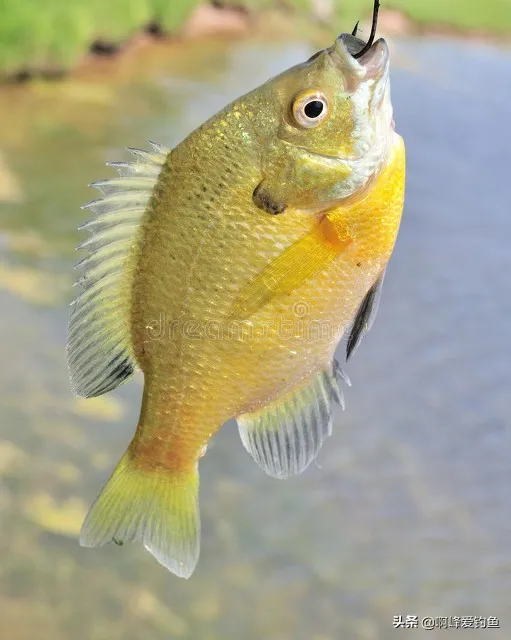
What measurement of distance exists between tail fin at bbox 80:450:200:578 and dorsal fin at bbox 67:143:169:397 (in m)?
0.23

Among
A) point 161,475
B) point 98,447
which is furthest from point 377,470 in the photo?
point 161,475

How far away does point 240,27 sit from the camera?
1880 centimetres

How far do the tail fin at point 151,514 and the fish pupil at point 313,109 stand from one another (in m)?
0.77

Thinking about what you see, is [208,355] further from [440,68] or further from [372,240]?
[440,68]

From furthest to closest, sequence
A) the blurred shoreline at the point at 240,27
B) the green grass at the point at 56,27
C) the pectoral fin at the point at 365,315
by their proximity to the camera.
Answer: the blurred shoreline at the point at 240,27 < the green grass at the point at 56,27 < the pectoral fin at the point at 365,315

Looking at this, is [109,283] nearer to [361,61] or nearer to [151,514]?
[151,514]

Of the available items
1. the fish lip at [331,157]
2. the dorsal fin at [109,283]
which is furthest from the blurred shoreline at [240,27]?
the fish lip at [331,157]

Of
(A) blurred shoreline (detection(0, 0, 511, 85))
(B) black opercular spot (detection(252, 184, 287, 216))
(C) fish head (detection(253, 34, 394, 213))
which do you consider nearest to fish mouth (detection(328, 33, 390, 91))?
(C) fish head (detection(253, 34, 394, 213))

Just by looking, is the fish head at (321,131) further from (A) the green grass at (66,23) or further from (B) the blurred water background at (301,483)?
(A) the green grass at (66,23)

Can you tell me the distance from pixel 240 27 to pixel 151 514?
1871 centimetres

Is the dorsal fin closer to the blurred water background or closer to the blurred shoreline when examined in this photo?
the blurred water background

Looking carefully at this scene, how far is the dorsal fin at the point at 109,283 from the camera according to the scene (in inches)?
57.7

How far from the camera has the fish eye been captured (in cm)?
142

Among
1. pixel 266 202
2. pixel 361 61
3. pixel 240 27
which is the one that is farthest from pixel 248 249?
pixel 240 27
